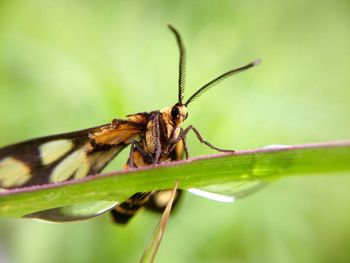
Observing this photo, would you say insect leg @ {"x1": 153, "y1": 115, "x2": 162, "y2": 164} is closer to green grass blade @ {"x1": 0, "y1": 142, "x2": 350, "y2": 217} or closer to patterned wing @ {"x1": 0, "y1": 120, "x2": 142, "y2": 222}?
patterned wing @ {"x1": 0, "y1": 120, "x2": 142, "y2": 222}

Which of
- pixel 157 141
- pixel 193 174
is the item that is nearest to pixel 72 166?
pixel 157 141

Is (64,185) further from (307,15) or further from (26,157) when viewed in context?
(307,15)

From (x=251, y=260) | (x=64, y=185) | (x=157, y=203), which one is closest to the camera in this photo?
(x=64, y=185)

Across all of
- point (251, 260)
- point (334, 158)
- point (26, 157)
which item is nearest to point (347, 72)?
point (251, 260)

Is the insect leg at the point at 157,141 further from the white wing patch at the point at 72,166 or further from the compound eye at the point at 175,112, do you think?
the white wing patch at the point at 72,166

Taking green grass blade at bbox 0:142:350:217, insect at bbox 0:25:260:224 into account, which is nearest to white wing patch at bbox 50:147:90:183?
insect at bbox 0:25:260:224
